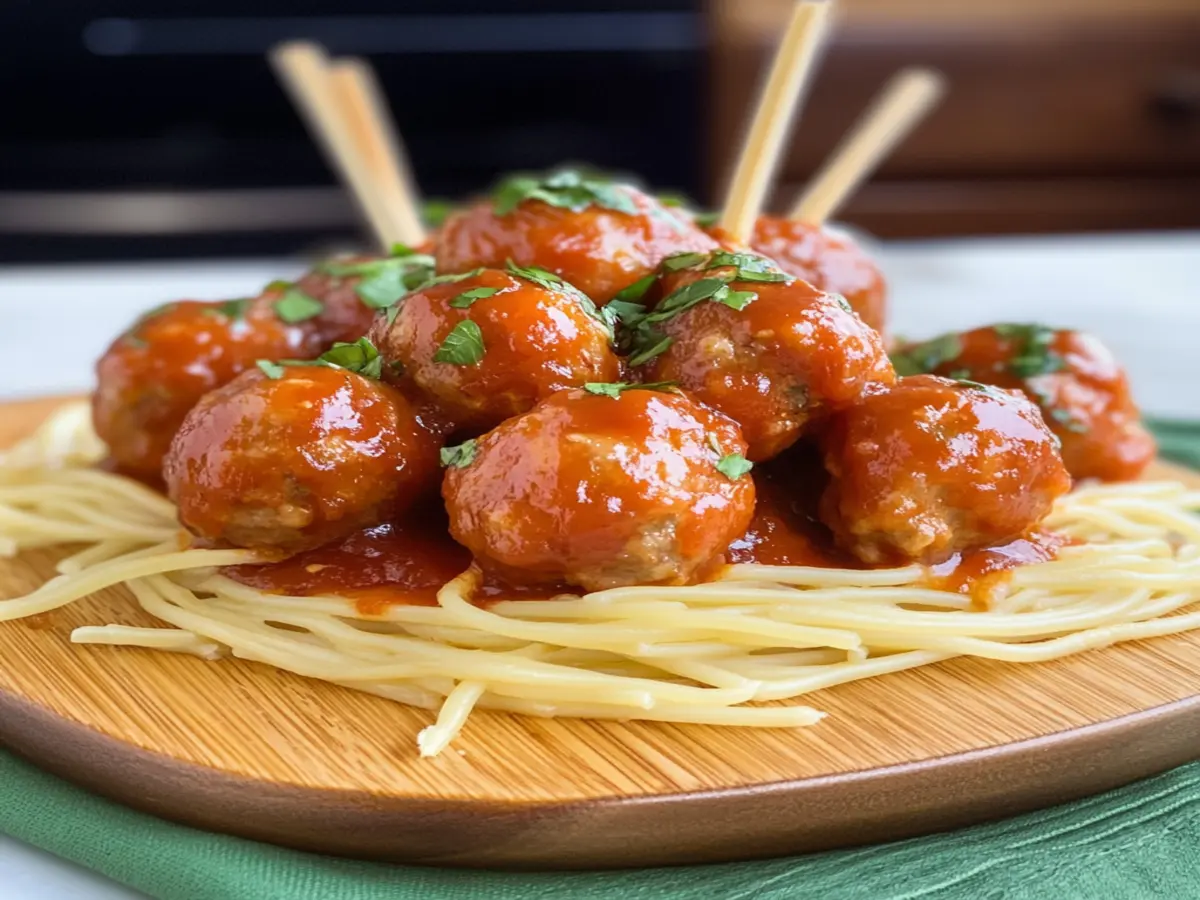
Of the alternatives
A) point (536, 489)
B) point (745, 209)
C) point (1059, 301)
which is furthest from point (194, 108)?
point (536, 489)

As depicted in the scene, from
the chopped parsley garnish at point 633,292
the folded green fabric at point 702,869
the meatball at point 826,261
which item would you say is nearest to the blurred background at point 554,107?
the meatball at point 826,261

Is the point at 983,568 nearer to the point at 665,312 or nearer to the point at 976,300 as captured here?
the point at 665,312

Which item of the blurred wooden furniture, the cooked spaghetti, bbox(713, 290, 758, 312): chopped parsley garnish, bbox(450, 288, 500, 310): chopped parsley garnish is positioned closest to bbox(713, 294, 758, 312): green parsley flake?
bbox(713, 290, 758, 312): chopped parsley garnish

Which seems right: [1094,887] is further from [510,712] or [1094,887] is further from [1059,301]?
[1059,301]

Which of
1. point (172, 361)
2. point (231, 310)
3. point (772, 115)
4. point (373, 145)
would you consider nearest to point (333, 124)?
point (373, 145)

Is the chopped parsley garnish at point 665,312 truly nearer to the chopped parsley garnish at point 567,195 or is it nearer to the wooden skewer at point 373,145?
the chopped parsley garnish at point 567,195

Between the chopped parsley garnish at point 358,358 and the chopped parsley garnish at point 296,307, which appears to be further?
the chopped parsley garnish at point 296,307
